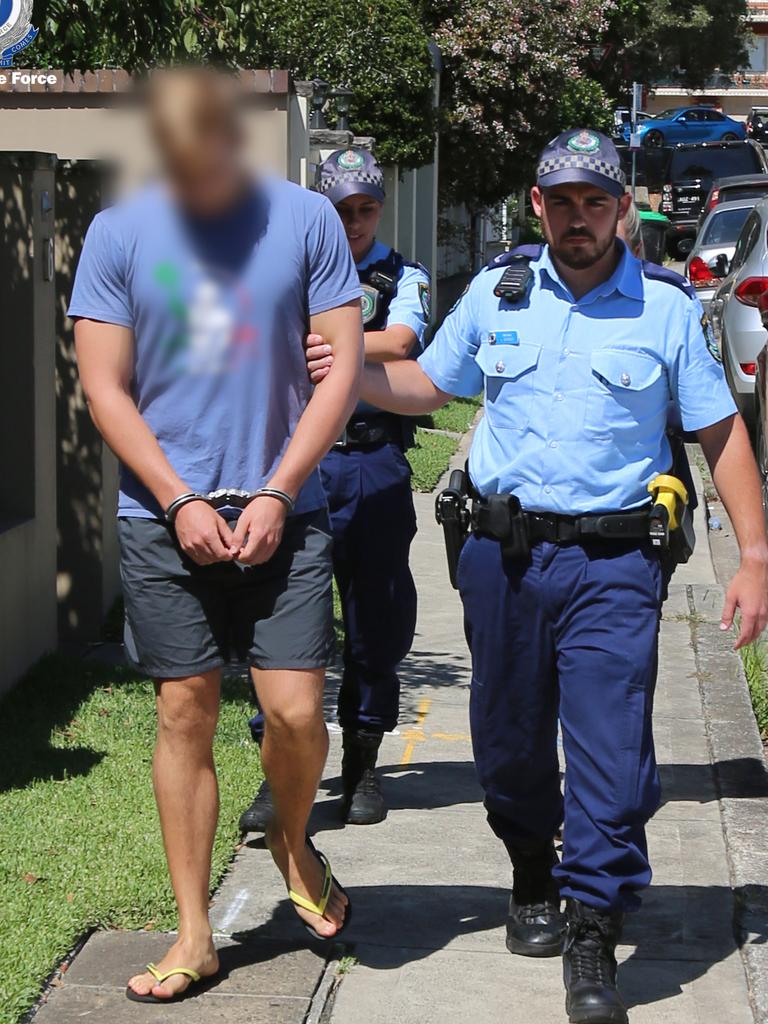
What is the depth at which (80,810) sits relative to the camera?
5.18m

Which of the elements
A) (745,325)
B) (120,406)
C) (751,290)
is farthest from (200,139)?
(751,290)

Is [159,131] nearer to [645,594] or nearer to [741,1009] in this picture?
[645,594]

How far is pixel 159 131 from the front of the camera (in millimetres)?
3986

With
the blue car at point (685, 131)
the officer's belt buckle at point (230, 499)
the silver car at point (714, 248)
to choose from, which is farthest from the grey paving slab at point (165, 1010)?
the blue car at point (685, 131)

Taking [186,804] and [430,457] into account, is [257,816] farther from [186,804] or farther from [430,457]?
[430,457]

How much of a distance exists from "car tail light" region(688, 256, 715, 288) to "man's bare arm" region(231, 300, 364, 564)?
1460 centimetres

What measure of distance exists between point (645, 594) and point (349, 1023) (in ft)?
3.93

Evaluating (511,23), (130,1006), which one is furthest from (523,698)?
(511,23)

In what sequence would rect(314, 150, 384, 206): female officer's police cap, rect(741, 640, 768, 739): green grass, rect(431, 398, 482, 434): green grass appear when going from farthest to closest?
1. rect(431, 398, 482, 434): green grass
2. rect(741, 640, 768, 739): green grass
3. rect(314, 150, 384, 206): female officer's police cap

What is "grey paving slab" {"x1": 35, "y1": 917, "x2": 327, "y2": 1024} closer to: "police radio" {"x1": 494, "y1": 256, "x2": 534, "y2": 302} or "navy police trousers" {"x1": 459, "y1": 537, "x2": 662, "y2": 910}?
"navy police trousers" {"x1": 459, "y1": 537, "x2": 662, "y2": 910}

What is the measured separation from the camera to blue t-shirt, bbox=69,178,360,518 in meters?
3.84

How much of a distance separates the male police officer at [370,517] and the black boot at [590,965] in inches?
57.1

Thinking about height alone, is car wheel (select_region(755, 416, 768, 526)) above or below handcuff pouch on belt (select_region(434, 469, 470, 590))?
below

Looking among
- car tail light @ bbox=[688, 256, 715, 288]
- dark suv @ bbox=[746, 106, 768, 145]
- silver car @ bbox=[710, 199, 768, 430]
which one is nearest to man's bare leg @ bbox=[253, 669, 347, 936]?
silver car @ bbox=[710, 199, 768, 430]
